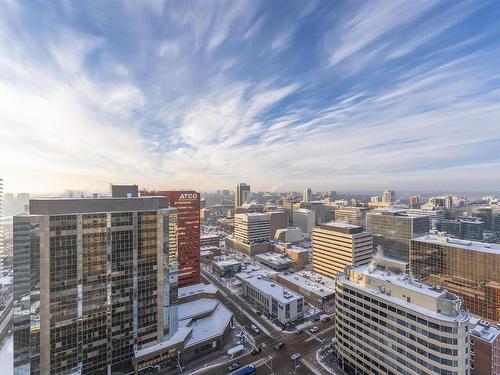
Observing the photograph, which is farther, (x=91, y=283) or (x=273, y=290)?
(x=273, y=290)

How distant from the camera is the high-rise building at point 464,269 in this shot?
95688mm

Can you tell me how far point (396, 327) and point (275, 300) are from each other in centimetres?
4631

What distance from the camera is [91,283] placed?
201 feet

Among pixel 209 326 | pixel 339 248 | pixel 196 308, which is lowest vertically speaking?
pixel 209 326

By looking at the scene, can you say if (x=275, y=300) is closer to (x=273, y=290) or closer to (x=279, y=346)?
(x=273, y=290)

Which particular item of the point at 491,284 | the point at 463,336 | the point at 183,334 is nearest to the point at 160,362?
the point at 183,334

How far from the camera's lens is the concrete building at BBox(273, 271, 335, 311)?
103m

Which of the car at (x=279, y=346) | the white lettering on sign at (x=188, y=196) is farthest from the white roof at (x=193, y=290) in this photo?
the white lettering on sign at (x=188, y=196)

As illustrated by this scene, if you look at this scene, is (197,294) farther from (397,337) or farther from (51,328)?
(397,337)

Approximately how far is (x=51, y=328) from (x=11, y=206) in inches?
6606

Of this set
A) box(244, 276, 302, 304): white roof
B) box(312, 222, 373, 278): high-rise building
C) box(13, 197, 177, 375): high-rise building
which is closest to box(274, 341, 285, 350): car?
box(244, 276, 302, 304): white roof

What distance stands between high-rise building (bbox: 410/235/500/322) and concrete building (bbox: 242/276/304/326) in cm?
6864

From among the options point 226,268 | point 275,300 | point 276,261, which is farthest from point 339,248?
point 226,268

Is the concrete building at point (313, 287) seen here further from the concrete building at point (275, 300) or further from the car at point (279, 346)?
the car at point (279, 346)
